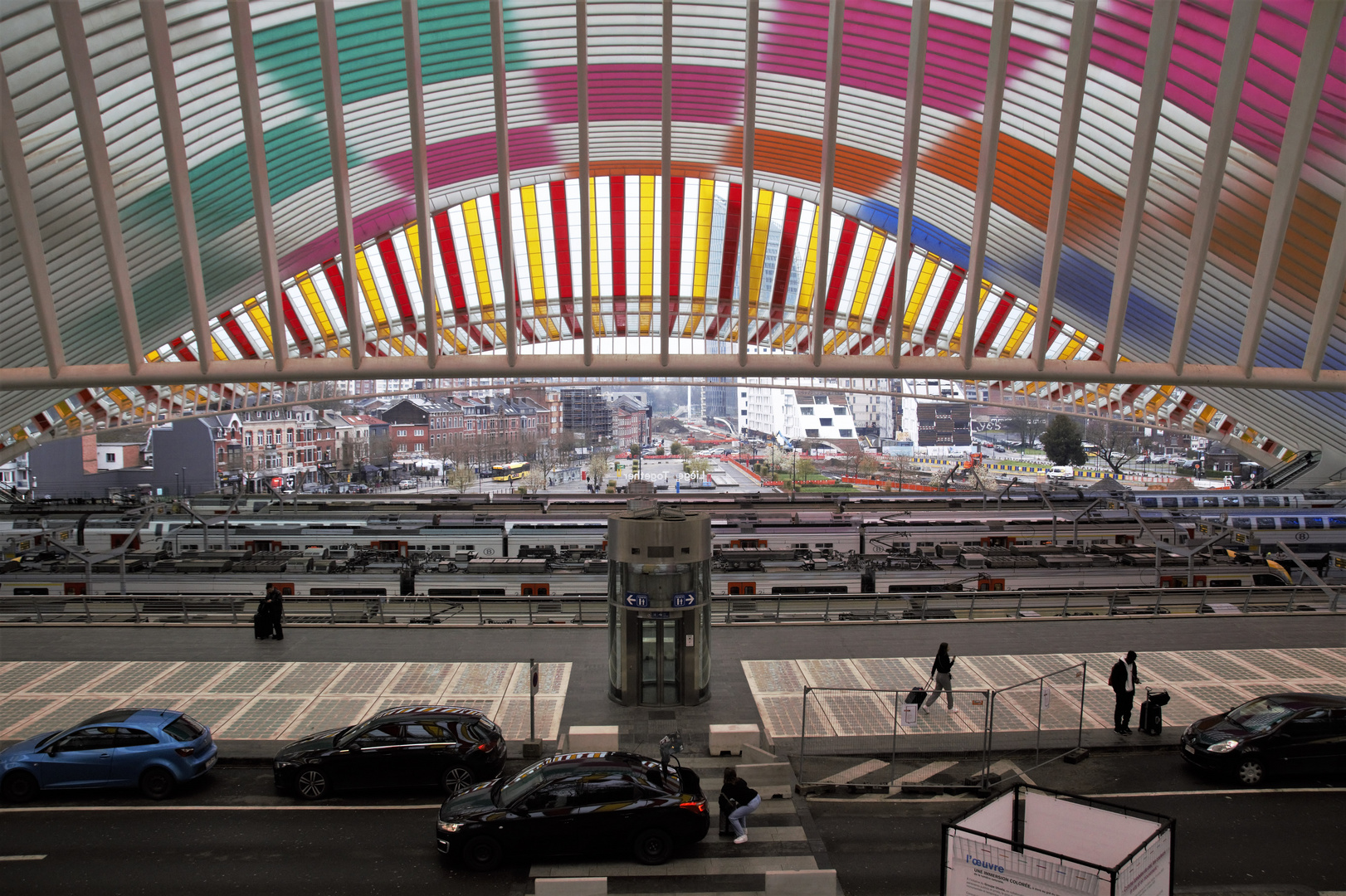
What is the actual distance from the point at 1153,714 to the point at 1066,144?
7166mm

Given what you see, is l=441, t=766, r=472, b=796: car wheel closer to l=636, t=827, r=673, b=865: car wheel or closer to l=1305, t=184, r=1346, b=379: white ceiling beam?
l=636, t=827, r=673, b=865: car wheel

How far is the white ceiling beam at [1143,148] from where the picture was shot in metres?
8.49

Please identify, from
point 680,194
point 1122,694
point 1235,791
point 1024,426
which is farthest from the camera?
point 1024,426

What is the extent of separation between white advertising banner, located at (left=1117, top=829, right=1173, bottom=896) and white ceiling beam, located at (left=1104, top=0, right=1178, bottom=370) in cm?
559

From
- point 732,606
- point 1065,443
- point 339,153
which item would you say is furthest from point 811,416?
point 339,153

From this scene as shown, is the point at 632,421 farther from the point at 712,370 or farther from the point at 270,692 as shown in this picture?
the point at 712,370

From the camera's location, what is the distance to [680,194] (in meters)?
25.4

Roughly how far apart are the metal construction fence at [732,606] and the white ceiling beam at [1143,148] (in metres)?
7.99

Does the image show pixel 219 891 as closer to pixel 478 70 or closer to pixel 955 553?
pixel 478 70

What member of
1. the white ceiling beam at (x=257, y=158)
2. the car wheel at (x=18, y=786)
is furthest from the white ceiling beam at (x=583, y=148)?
the car wheel at (x=18, y=786)

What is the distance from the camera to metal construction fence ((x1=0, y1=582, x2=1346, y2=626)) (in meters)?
16.7

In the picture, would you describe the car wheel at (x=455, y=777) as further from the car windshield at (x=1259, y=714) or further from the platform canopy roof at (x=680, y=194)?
the car windshield at (x=1259, y=714)

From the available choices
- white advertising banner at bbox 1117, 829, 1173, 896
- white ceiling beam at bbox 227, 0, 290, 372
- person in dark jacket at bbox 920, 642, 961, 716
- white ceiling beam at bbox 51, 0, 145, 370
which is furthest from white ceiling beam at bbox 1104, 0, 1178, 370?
white ceiling beam at bbox 51, 0, 145, 370

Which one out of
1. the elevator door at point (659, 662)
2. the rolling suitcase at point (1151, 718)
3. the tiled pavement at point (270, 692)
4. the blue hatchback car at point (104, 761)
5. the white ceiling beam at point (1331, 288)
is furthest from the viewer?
the elevator door at point (659, 662)
